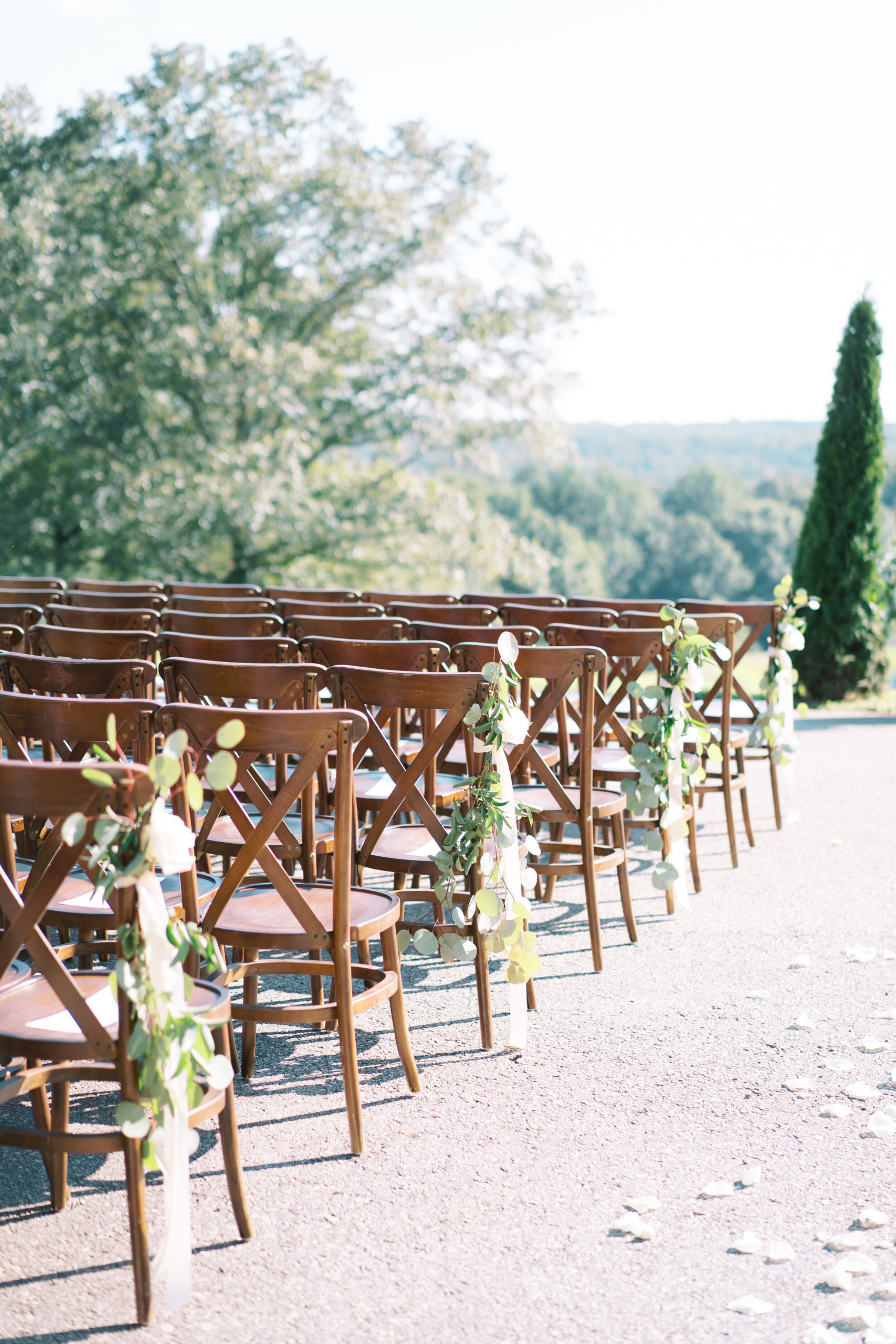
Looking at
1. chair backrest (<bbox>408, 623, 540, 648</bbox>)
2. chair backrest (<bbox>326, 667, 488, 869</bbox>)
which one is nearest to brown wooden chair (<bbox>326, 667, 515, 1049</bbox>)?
chair backrest (<bbox>326, 667, 488, 869</bbox>)

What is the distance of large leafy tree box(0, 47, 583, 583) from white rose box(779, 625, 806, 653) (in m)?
10.9

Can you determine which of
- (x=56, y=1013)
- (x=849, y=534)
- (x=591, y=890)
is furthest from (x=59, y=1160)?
(x=849, y=534)

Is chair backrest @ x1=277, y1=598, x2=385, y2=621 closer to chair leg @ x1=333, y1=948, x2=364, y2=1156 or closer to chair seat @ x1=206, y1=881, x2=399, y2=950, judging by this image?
chair seat @ x1=206, y1=881, x2=399, y2=950

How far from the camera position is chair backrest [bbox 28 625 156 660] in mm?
4031

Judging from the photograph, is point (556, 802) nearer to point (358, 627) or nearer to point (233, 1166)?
point (358, 627)

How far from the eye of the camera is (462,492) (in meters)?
18.1

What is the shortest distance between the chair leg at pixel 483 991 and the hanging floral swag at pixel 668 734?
102 centimetres

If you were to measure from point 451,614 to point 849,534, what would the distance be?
274 inches

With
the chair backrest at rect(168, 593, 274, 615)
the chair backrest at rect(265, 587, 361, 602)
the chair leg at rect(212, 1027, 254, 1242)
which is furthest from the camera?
the chair backrest at rect(265, 587, 361, 602)

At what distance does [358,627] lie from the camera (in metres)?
4.64

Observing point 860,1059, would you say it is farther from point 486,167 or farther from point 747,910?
point 486,167

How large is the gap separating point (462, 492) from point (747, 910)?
45.5 ft

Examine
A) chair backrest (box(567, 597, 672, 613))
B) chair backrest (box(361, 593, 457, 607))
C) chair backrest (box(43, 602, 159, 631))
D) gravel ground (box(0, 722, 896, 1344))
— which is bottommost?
gravel ground (box(0, 722, 896, 1344))

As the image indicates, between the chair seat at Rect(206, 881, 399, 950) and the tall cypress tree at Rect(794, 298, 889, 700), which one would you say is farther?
the tall cypress tree at Rect(794, 298, 889, 700)
